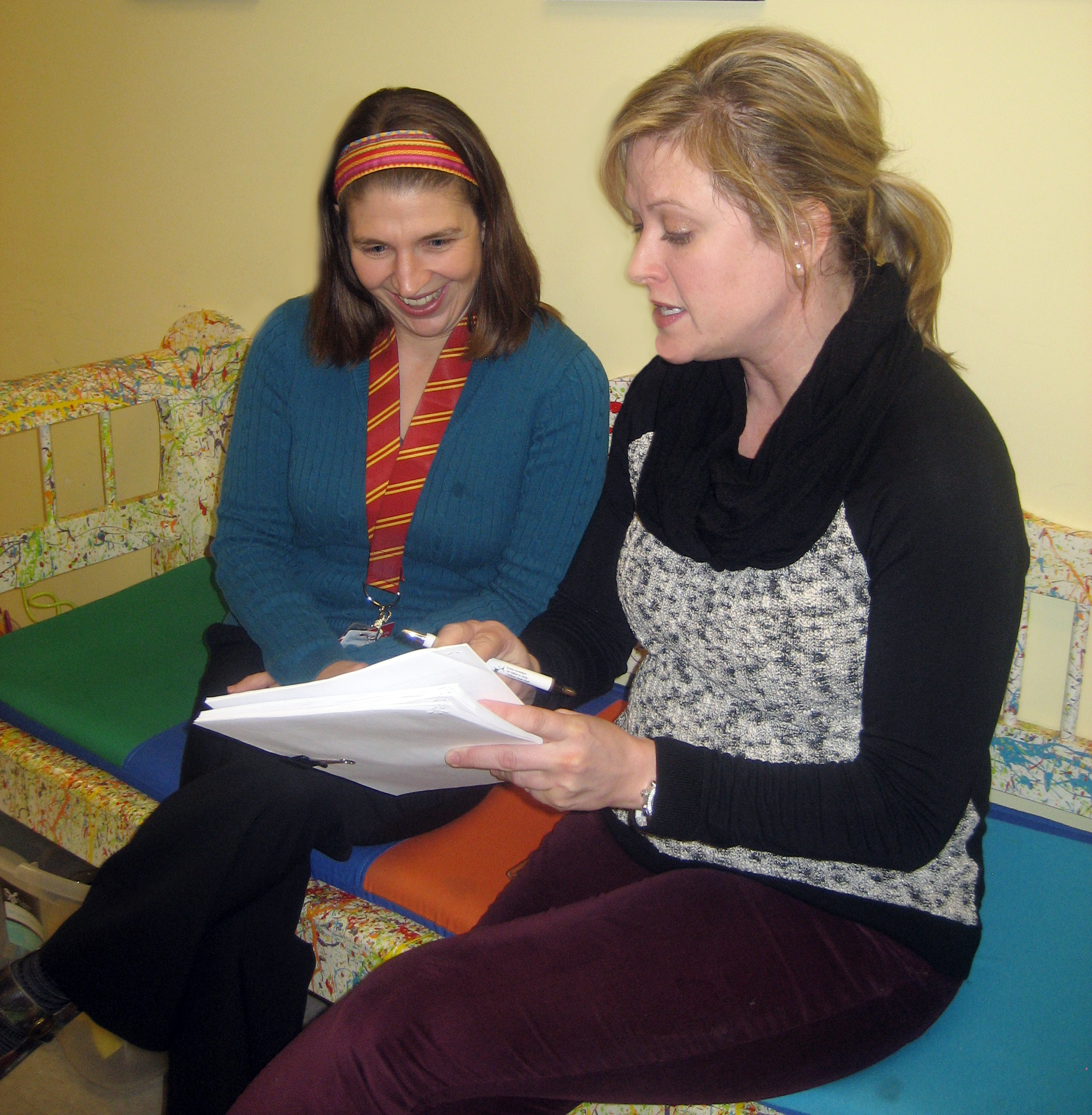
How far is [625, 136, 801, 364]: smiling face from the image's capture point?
99 centimetres

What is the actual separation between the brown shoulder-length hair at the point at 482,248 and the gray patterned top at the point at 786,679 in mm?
562

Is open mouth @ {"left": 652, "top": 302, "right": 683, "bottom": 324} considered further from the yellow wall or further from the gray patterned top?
the yellow wall

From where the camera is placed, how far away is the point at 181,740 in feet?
5.20

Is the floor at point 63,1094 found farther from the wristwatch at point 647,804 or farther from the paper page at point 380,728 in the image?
the wristwatch at point 647,804

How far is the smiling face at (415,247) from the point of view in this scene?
140 centimetres

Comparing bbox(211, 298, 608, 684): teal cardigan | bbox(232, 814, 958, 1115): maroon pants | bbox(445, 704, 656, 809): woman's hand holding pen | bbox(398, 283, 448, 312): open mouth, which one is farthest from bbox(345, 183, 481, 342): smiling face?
bbox(232, 814, 958, 1115): maroon pants

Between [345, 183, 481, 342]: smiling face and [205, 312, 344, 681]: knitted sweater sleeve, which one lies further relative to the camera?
[205, 312, 344, 681]: knitted sweater sleeve

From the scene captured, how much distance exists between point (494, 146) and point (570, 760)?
135cm

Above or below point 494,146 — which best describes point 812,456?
below

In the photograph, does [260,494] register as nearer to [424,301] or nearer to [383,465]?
[383,465]

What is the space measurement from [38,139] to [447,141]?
1623 mm

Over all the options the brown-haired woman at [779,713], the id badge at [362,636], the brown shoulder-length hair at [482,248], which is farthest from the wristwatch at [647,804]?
the brown shoulder-length hair at [482,248]

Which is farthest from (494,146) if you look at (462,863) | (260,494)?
(462,863)

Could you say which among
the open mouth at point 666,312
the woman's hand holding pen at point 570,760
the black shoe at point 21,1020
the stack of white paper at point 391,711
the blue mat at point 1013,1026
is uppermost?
the open mouth at point 666,312
